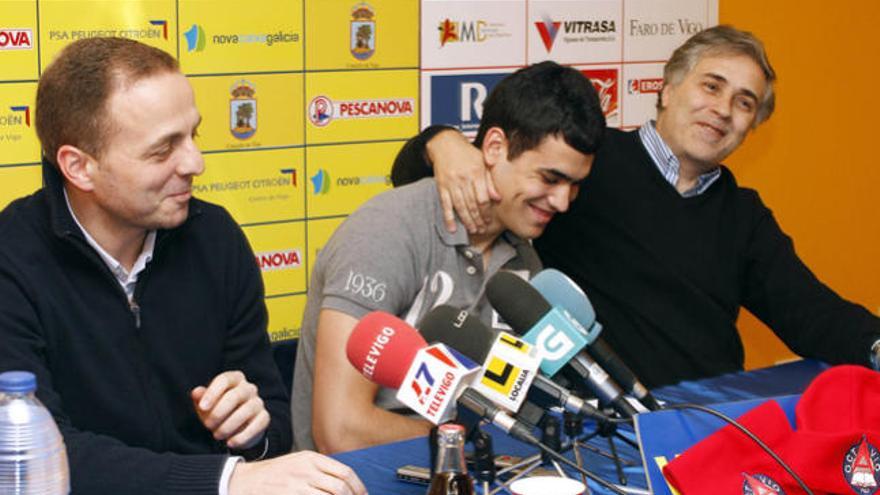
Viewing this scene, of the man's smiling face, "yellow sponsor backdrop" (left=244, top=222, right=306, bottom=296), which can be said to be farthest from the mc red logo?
the man's smiling face

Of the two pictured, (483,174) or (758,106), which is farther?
(758,106)

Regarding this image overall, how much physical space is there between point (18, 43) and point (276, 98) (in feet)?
2.39

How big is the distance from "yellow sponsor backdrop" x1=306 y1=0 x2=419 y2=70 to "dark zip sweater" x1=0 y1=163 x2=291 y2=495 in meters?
1.20

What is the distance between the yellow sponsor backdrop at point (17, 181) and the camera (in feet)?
9.66

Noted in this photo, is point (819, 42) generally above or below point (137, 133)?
above

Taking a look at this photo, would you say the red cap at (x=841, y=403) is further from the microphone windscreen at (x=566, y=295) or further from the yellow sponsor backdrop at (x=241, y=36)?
the yellow sponsor backdrop at (x=241, y=36)

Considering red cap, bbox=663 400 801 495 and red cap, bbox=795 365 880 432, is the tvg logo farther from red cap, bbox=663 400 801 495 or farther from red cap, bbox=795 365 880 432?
red cap, bbox=795 365 880 432

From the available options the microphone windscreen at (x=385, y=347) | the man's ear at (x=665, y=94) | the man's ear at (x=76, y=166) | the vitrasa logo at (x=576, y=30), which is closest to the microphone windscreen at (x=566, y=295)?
the microphone windscreen at (x=385, y=347)

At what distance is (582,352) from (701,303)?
4.65 ft

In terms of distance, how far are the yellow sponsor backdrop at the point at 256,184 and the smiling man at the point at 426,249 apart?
81 cm

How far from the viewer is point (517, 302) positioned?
1.88 metres

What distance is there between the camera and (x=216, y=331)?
228 cm

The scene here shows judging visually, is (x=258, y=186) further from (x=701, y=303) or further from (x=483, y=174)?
(x=701, y=303)

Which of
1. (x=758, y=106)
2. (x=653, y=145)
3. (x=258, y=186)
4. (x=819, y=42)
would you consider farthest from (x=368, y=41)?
(x=819, y=42)
